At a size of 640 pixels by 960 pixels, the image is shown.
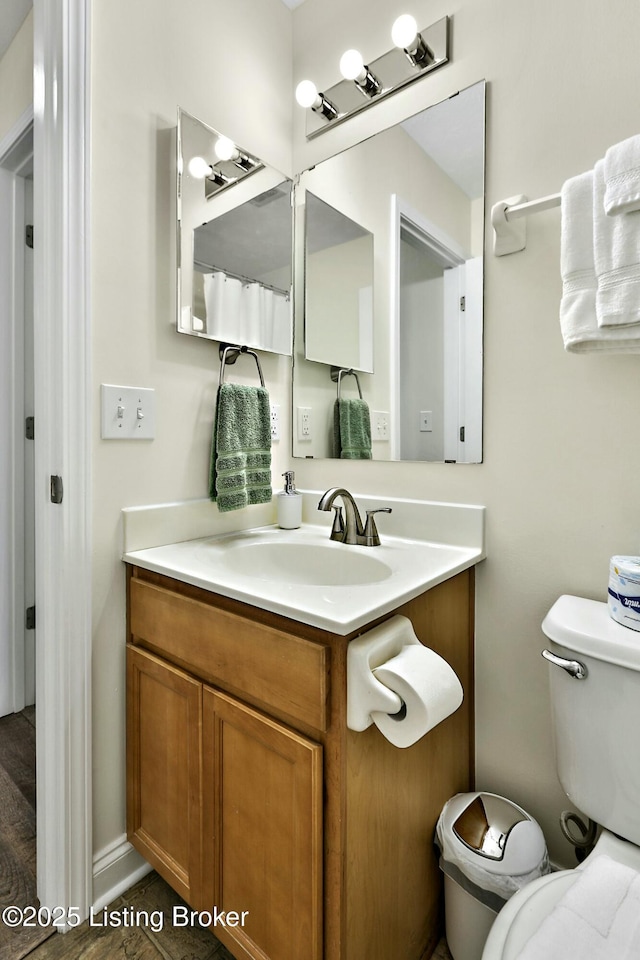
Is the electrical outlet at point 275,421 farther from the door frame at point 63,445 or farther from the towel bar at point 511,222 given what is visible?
the towel bar at point 511,222

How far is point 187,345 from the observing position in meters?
1.26

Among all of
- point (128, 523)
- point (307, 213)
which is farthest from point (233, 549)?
point (307, 213)

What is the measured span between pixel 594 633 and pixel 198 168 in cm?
138

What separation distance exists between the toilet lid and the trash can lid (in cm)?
16

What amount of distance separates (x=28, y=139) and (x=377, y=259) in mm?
1275

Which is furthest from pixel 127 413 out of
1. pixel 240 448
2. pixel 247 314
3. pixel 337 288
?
pixel 337 288

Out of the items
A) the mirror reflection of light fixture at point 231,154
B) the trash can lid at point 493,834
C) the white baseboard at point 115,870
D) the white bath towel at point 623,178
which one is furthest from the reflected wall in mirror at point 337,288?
the white baseboard at point 115,870

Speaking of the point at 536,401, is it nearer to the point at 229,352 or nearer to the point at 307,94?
the point at 229,352

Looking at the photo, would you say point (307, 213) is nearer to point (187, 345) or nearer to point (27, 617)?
point (187, 345)

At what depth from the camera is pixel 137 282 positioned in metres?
1.15

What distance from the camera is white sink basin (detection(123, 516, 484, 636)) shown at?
776 millimetres

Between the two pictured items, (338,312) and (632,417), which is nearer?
(632,417)

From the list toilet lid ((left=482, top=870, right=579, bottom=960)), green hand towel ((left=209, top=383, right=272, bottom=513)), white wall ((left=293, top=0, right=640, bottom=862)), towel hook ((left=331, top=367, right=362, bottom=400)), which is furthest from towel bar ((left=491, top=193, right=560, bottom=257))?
toilet lid ((left=482, top=870, right=579, bottom=960))

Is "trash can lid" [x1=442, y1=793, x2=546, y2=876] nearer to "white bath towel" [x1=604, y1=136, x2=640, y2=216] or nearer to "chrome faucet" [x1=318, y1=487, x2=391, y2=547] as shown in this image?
"chrome faucet" [x1=318, y1=487, x2=391, y2=547]
